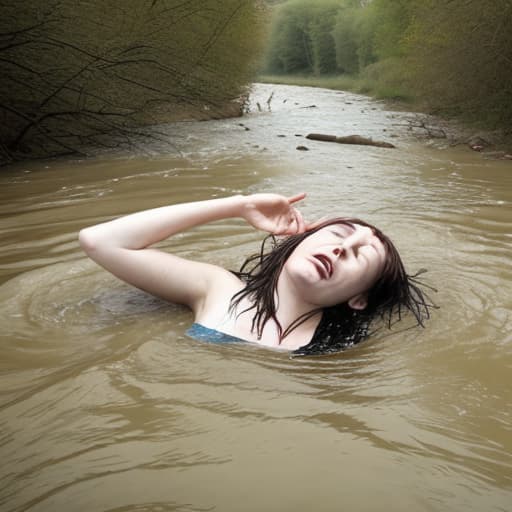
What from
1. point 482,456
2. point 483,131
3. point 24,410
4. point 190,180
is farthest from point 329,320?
point 483,131

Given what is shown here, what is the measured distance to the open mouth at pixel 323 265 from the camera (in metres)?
2.54

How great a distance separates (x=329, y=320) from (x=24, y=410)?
1257mm

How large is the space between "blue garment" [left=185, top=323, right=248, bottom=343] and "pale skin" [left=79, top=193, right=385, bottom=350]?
0.03 meters

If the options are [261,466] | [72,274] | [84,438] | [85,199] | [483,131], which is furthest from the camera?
[483,131]

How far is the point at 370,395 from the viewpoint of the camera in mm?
2158

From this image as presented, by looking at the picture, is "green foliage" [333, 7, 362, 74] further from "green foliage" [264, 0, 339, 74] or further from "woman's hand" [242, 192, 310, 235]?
"woman's hand" [242, 192, 310, 235]

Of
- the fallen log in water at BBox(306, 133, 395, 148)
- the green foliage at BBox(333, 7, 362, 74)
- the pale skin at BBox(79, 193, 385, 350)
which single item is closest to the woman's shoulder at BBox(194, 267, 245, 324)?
the pale skin at BBox(79, 193, 385, 350)

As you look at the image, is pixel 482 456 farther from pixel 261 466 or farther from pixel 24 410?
pixel 24 410

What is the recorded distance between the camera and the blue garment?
2.64 metres

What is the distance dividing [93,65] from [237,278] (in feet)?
18.5

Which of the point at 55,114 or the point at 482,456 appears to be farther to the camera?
the point at 55,114

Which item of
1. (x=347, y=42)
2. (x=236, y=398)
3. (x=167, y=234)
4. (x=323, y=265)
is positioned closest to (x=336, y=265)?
(x=323, y=265)

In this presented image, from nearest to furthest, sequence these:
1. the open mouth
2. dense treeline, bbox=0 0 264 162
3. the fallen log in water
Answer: the open mouth → dense treeline, bbox=0 0 264 162 → the fallen log in water

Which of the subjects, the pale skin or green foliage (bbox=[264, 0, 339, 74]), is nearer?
the pale skin
